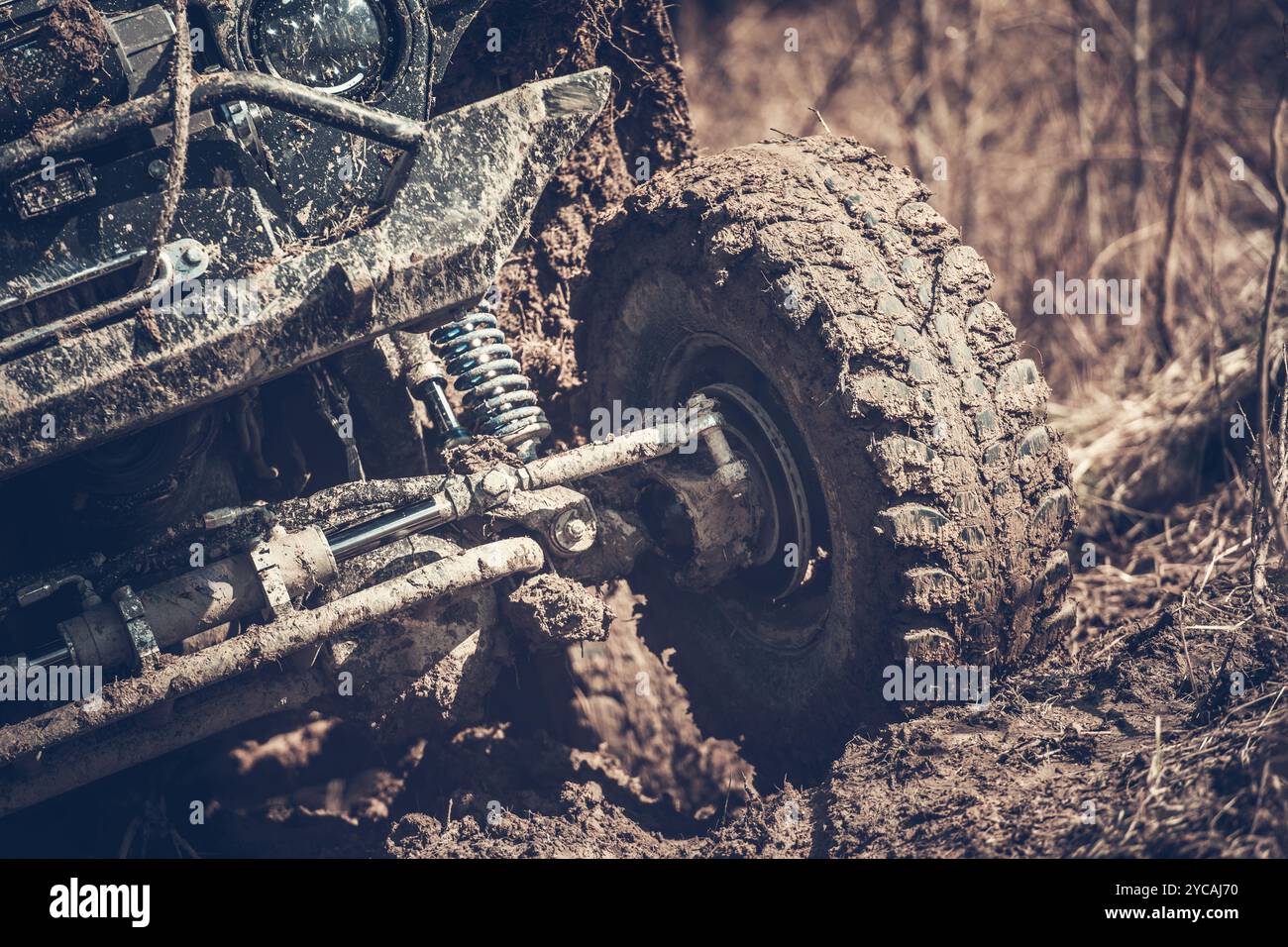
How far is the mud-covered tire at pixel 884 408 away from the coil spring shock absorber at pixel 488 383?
524mm

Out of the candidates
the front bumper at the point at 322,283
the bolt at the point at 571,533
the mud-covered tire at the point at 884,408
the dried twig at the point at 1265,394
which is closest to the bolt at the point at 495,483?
the bolt at the point at 571,533

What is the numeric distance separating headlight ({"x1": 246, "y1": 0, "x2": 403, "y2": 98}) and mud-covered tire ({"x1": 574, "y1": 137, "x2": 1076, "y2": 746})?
0.86m

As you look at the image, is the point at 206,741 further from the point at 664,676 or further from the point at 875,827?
the point at 875,827

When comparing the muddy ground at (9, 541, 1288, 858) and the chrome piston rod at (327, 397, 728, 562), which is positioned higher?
the chrome piston rod at (327, 397, 728, 562)

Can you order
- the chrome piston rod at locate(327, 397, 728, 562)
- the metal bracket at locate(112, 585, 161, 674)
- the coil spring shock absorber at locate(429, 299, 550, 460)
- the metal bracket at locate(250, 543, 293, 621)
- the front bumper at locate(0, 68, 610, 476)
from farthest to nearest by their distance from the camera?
1. the coil spring shock absorber at locate(429, 299, 550, 460)
2. the chrome piston rod at locate(327, 397, 728, 562)
3. the metal bracket at locate(250, 543, 293, 621)
4. the metal bracket at locate(112, 585, 161, 674)
5. the front bumper at locate(0, 68, 610, 476)

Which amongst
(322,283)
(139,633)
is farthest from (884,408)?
(139,633)

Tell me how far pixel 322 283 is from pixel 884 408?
127cm

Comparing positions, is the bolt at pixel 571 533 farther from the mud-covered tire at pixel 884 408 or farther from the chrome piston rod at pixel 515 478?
the mud-covered tire at pixel 884 408

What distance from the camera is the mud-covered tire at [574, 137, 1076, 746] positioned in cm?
272

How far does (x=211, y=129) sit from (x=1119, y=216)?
456cm

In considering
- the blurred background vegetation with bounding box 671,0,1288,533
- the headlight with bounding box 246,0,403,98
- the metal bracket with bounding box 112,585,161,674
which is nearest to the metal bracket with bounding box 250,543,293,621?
the metal bracket with bounding box 112,585,161,674

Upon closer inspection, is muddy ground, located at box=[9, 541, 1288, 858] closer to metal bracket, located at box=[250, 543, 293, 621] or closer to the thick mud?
the thick mud

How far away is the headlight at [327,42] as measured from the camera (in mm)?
2701
